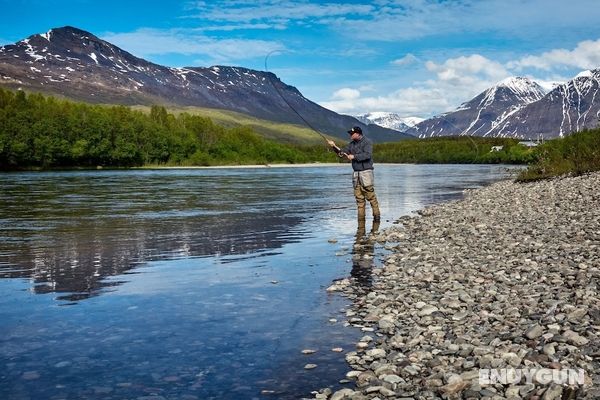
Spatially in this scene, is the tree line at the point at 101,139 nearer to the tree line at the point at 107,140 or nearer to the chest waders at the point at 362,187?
the tree line at the point at 107,140

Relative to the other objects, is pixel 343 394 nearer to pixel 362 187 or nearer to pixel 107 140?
pixel 362 187

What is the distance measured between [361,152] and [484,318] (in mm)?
11709

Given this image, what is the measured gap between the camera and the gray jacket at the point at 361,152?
19438mm

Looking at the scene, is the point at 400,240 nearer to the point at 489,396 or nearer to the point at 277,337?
the point at 277,337

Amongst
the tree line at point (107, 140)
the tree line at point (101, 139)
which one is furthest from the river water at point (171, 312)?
the tree line at point (101, 139)

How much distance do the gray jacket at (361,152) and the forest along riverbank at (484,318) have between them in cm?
444

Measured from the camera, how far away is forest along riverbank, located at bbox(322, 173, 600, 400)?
6.00m

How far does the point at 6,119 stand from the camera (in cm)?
11569

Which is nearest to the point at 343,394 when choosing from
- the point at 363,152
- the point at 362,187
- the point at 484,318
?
the point at 484,318

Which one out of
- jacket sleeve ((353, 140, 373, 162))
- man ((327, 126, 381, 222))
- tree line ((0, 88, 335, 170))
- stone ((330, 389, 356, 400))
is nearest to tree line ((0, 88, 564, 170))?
tree line ((0, 88, 335, 170))

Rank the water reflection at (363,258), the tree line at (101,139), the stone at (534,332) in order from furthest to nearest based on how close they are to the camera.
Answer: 1. the tree line at (101,139)
2. the water reflection at (363,258)
3. the stone at (534,332)

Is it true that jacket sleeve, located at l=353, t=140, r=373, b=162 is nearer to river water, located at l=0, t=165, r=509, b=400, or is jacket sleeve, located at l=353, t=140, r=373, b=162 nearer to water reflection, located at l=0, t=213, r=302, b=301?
river water, located at l=0, t=165, r=509, b=400

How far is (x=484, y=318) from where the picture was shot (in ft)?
27.0

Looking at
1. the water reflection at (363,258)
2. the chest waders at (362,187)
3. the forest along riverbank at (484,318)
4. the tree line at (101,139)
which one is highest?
the tree line at (101,139)
